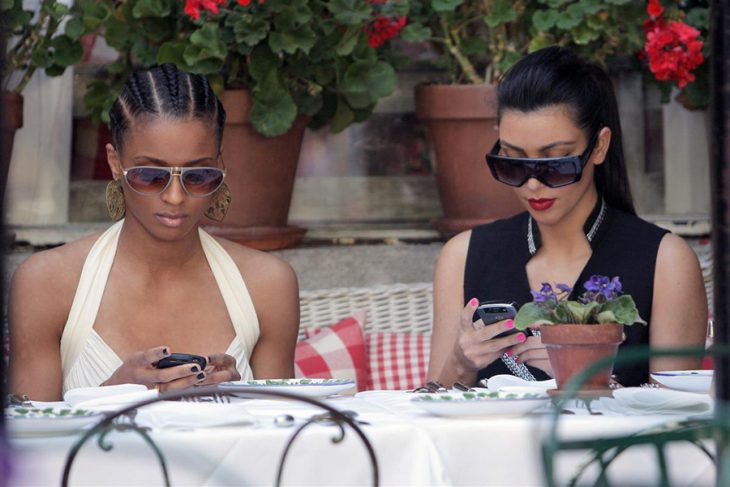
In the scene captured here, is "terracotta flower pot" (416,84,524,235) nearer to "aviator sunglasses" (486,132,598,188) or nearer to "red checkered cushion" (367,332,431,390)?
"red checkered cushion" (367,332,431,390)

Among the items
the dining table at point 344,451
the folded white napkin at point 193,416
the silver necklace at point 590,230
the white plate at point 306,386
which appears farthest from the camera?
the silver necklace at point 590,230

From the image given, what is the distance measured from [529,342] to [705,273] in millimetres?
1582

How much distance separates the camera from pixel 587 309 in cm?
214

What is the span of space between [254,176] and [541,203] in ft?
4.60

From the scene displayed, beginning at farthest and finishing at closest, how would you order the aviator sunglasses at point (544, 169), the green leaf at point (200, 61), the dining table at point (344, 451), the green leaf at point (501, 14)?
the green leaf at point (501, 14) → the green leaf at point (200, 61) → the aviator sunglasses at point (544, 169) → the dining table at point (344, 451)

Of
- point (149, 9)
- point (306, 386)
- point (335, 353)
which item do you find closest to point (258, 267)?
point (335, 353)

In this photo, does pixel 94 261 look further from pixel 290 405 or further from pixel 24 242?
Answer: pixel 24 242

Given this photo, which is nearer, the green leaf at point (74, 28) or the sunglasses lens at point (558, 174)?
the sunglasses lens at point (558, 174)

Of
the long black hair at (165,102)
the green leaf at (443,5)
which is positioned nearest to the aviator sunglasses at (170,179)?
the long black hair at (165,102)

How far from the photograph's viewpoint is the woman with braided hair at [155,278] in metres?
2.94

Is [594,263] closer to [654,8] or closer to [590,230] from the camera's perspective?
[590,230]

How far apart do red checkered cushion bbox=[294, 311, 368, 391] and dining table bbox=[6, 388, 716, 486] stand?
6.38 ft

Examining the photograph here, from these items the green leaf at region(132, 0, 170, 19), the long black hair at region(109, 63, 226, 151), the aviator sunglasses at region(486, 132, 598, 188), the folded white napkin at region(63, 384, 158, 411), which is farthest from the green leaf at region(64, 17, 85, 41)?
the folded white napkin at region(63, 384, 158, 411)

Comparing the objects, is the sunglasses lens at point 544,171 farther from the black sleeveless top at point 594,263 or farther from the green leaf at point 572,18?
the green leaf at point 572,18
